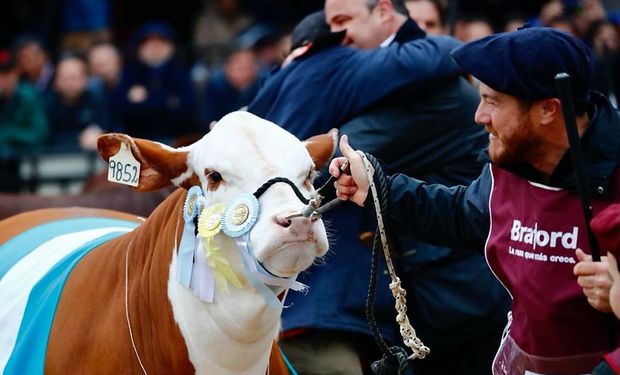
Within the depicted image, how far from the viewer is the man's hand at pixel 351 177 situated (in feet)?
13.9

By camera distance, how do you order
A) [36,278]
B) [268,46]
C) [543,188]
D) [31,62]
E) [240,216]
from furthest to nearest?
[31,62]
[268,46]
[36,278]
[240,216]
[543,188]

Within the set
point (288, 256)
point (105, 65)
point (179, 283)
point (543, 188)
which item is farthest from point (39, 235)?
point (105, 65)

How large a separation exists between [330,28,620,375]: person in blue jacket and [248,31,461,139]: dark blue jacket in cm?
110

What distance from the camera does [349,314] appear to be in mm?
4992

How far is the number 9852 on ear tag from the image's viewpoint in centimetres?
433

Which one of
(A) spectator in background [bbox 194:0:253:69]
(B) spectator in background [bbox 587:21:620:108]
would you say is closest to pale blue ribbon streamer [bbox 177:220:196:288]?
(B) spectator in background [bbox 587:21:620:108]

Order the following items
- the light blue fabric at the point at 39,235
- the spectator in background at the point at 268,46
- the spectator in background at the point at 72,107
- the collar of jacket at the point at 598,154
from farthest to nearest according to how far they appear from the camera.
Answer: the spectator in background at the point at 268,46 → the spectator in background at the point at 72,107 → the light blue fabric at the point at 39,235 → the collar of jacket at the point at 598,154

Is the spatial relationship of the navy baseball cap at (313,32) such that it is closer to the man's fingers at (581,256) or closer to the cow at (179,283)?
the cow at (179,283)

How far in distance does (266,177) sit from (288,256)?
298 millimetres

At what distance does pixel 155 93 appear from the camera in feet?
40.5

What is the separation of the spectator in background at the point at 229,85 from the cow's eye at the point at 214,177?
8330 mm

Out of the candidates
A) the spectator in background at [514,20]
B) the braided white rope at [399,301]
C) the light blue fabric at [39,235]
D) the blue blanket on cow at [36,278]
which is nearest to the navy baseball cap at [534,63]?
the braided white rope at [399,301]

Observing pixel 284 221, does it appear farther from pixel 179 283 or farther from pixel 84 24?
pixel 84 24

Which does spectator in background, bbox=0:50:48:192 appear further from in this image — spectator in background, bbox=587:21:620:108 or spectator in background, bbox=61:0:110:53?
spectator in background, bbox=587:21:620:108
